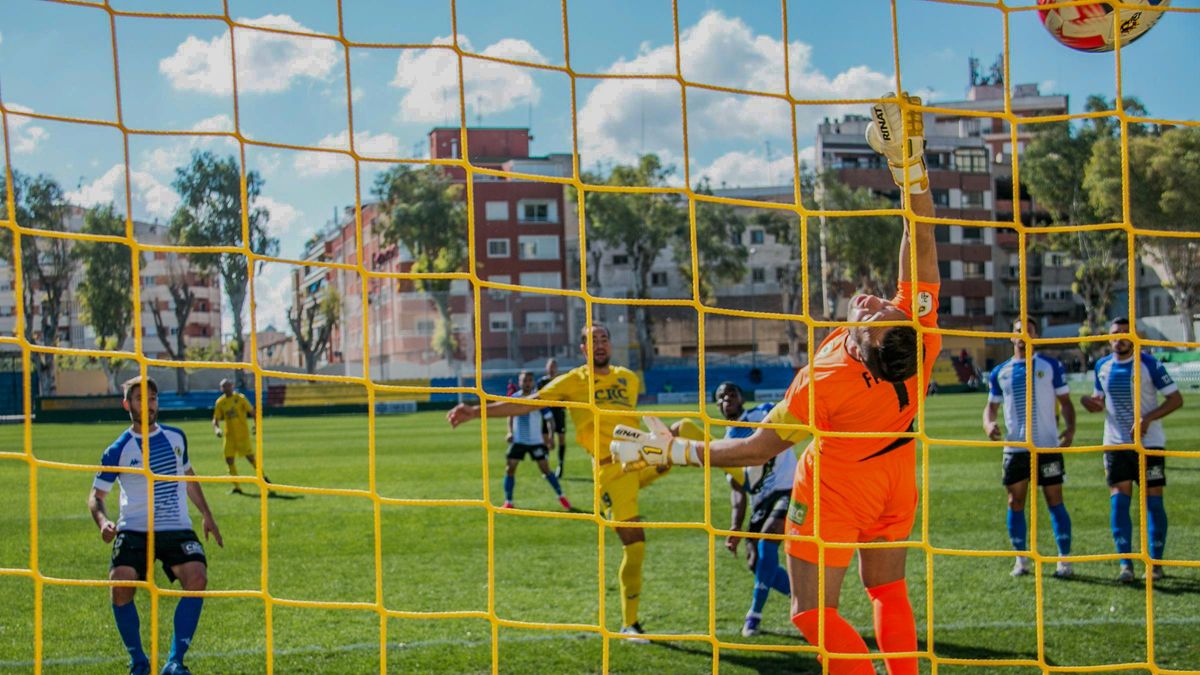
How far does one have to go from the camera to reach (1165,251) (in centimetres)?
2720

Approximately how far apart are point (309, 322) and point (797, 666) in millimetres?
37829

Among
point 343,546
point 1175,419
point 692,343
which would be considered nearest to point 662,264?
point 692,343

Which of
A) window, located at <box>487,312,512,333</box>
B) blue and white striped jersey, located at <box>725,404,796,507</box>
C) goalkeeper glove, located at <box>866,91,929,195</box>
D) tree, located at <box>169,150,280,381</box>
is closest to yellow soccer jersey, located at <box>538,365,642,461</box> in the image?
blue and white striped jersey, located at <box>725,404,796,507</box>

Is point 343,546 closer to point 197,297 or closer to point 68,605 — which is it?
point 68,605

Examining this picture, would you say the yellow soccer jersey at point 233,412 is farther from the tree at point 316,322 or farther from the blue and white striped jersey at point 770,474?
the tree at point 316,322

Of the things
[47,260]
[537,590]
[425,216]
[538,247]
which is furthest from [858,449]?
[538,247]

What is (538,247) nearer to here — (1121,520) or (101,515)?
(1121,520)

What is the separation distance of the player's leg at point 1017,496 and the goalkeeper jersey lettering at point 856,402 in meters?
4.08

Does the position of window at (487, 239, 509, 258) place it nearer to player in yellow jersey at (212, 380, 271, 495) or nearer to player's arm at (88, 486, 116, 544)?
player in yellow jersey at (212, 380, 271, 495)

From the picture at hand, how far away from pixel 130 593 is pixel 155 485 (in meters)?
0.58

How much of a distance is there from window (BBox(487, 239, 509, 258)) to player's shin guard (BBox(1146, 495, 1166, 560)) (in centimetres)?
4862

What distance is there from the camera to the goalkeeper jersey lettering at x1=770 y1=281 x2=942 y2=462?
426cm

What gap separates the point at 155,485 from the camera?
593 centimetres

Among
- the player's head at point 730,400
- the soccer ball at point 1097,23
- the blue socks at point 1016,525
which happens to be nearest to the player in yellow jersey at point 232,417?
the player's head at point 730,400
